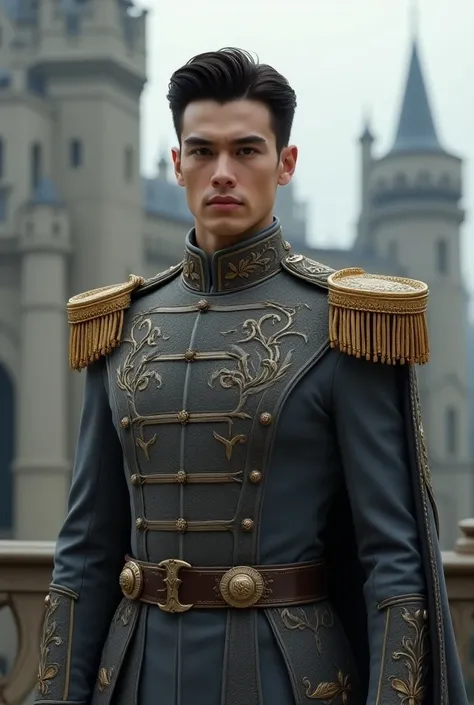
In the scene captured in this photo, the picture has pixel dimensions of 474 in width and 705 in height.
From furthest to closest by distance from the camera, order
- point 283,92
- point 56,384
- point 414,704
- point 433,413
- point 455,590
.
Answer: point 433,413 → point 56,384 → point 455,590 → point 283,92 → point 414,704

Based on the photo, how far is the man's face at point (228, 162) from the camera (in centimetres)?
188

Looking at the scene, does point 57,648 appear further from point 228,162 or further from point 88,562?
point 228,162

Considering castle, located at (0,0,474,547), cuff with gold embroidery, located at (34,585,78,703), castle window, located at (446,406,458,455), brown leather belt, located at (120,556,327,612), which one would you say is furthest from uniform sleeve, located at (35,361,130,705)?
castle window, located at (446,406,458,455)

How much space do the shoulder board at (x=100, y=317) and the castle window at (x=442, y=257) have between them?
4017 cm

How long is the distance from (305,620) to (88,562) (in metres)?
0.34

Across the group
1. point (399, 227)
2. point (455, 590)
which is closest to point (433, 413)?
point (399, 227)

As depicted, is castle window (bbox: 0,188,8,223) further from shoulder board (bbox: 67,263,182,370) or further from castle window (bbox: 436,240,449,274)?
shoulder board (bbox: 67,263,182,370)

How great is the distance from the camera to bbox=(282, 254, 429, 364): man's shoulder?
186 cm

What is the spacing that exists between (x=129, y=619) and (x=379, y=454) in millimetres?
415

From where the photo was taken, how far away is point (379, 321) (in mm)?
1879

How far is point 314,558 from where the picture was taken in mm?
1892

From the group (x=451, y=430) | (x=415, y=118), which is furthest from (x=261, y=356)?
(x=415, y=118)

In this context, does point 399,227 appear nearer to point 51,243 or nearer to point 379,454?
point 51,243

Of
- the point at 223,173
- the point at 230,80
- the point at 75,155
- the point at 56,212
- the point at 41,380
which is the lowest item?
the point at 223,173
